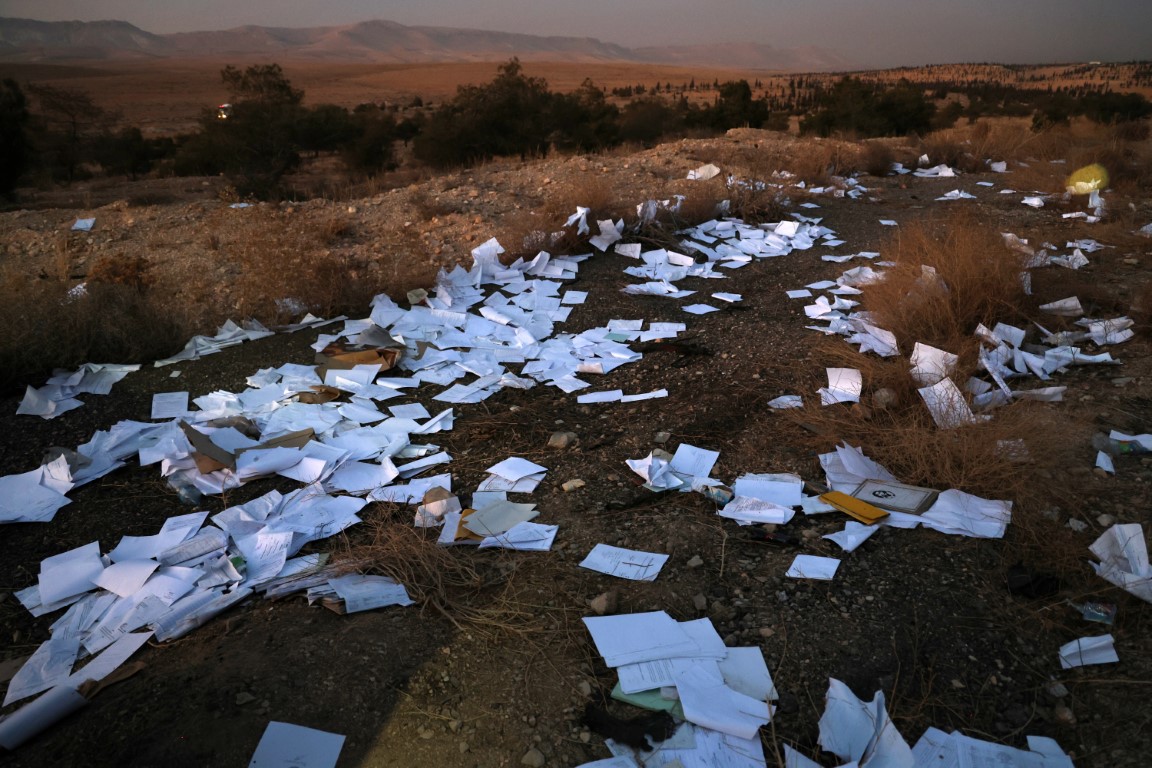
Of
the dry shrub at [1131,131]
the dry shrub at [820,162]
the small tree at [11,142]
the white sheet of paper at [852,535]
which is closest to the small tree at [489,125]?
the dry shrub at [820,162]

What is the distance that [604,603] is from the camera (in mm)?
2045

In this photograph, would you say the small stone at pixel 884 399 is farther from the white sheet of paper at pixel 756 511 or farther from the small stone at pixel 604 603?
the small stone at pixel 604 603

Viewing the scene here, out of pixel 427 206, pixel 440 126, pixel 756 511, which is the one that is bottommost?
pixel 756 511

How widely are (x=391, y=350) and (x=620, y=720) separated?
2877 mm

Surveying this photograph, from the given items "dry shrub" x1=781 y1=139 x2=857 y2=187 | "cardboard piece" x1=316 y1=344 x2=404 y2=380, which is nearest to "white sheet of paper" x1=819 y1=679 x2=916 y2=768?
"cardboard piece" x1=316 y1=344 x2=404 y2=380

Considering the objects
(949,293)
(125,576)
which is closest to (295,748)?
(125,576)

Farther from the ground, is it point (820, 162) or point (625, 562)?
point (820, 162)

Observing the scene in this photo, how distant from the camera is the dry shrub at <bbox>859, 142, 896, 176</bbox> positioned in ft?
32.9

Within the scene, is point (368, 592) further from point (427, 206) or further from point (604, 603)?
point (427, 206)

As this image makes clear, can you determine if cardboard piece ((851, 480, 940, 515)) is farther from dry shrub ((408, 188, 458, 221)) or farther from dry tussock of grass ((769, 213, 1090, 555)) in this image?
dry shrub ((408, 188, 458, 221))

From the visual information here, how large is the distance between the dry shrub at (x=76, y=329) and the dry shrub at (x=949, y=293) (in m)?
4.54

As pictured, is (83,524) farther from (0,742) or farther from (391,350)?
(391,350)

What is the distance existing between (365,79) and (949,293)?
61291 millimetres

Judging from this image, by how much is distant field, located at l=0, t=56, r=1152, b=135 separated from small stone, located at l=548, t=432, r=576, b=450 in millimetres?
27275
